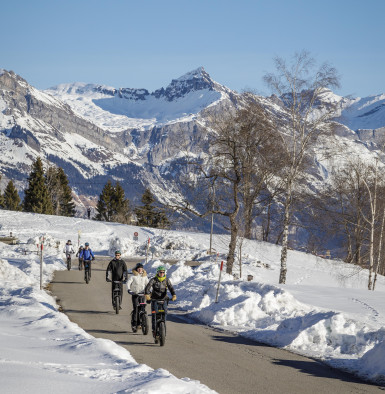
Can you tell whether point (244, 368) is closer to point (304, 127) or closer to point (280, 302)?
point (280, 302)

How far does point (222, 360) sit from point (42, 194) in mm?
84328

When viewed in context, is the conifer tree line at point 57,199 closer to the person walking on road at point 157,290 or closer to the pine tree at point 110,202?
the pine tree at point 110,202

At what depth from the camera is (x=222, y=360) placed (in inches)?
419

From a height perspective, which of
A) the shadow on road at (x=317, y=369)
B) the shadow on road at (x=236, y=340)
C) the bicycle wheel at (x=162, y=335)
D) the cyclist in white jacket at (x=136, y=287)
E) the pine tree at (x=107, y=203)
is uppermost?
the pine tree at (x=107, y=203)

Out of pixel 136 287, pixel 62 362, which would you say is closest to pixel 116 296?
pixel 136 287

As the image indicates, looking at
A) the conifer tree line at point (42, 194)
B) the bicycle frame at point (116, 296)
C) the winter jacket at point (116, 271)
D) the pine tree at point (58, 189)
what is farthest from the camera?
the pine tree at point (58, 189)

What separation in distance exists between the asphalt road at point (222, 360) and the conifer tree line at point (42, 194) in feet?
238

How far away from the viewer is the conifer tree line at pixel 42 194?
90.6 metres

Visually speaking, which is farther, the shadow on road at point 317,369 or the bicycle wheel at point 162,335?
the bicycle wheel at point 162,335

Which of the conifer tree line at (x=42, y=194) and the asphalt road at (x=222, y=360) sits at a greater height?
the conifer tree line at (x=42, y=194)

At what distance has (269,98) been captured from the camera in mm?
26312

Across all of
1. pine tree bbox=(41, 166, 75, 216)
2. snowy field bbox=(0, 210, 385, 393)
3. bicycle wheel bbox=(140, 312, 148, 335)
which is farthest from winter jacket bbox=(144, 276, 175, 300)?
pine tree bbox=(41, 166, 75, 216)

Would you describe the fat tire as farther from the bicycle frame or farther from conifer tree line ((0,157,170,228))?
conifer tree line ((0,157,170,228))

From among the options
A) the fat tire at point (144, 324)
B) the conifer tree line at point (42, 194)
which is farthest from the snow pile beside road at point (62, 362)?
the conifer tree line at point (42, 194)
